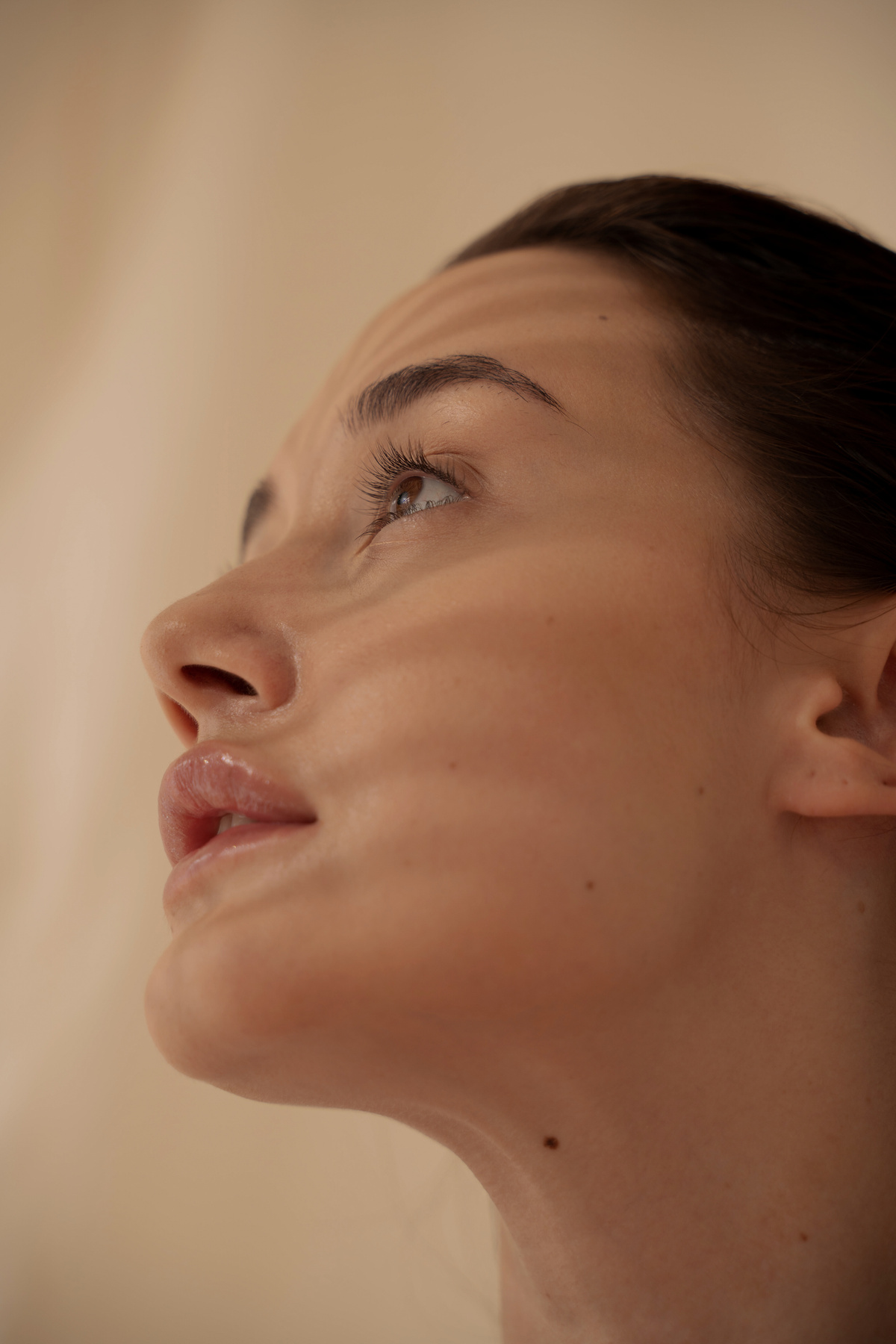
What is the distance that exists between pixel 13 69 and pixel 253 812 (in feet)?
4.98

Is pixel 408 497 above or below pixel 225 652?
above

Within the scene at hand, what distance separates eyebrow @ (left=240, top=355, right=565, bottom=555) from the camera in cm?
83

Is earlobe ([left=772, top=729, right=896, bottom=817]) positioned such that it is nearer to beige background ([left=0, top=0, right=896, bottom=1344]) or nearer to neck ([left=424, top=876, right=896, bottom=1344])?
neck ([left=424, top=876, right=896, bottom=1344])

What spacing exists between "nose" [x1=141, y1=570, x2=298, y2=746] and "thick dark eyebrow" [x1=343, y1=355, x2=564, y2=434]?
20cm

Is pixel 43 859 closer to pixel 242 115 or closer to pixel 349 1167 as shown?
pixel 349 1167

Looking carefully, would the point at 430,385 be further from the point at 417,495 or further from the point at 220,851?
the point at 220,851

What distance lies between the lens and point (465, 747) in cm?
68

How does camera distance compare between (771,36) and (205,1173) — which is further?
(771,36)

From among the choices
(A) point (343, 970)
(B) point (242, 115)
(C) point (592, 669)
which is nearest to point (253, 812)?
(A) point (343, 970)

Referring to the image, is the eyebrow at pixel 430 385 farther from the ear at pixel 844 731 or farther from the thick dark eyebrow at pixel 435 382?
the ear at pixel 844 731

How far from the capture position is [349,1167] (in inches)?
60.6

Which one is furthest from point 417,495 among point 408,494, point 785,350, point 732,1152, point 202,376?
point 202,376

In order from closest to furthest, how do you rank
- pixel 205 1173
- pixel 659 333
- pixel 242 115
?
pixel 659 333 < pixel 205 1173 < pixel 242 115

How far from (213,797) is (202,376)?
116 cm
